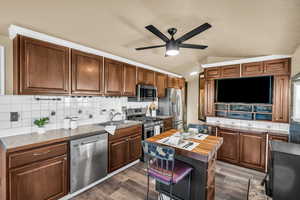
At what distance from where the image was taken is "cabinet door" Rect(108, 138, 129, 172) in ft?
8.83

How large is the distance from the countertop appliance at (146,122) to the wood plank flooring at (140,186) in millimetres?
722

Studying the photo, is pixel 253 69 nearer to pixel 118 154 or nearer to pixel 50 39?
pixel 118 154

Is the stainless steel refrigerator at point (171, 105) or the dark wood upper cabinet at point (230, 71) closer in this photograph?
the dark wood upper cabinet at point (230, 71)

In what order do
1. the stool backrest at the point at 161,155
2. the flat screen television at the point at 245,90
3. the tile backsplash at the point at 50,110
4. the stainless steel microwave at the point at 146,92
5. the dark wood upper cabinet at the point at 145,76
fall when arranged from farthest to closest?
the dark wood upper cabinet at the point at 145,76 → the stainless steel microwave at the point at 146,92 → the flat screen television at the point at 245,90 → the tile backsplash at the point at 50,110 → the stool backrest at the point at 161,155

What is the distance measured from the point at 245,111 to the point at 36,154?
413 cm

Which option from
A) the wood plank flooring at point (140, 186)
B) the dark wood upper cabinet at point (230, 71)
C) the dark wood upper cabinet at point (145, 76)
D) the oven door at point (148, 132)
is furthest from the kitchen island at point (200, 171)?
the dark wood upper cabinet at point (145, 76)

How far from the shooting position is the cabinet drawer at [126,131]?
108 inches

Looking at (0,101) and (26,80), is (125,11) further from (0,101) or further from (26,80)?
(0,101)

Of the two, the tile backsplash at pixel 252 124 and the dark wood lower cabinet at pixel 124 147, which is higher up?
the tile backsplash at pixel 252 124

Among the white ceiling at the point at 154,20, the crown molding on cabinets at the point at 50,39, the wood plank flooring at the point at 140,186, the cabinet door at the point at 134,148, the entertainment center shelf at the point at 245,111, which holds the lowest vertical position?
the wood plank flooring at the point at 140,186

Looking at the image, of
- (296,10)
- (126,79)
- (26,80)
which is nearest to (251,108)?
(296,10)

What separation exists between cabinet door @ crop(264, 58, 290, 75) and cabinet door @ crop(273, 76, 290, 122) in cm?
11

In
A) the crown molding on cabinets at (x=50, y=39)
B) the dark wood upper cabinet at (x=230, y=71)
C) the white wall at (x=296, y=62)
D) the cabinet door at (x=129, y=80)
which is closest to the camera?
the crown molding on cabinets at (x=50, y=39)

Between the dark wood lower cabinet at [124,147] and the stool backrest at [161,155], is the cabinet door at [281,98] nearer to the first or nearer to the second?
the stool backrest at [161,155]
